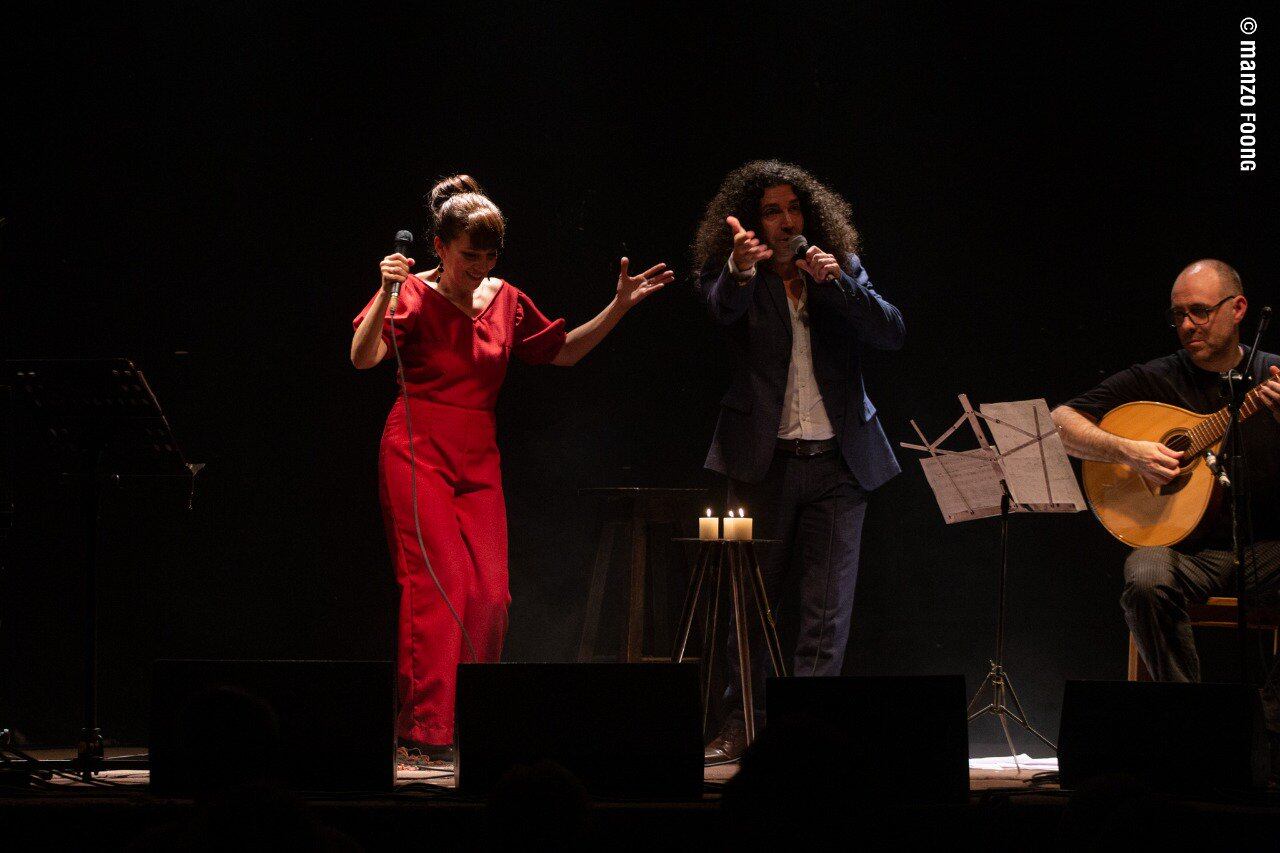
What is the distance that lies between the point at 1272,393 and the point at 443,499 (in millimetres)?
2786

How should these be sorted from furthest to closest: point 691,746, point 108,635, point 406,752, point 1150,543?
point 108,635
point 1150,543
point 406,752
point 691,746

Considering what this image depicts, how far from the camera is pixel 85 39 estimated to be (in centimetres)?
473

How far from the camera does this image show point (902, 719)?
113 inches

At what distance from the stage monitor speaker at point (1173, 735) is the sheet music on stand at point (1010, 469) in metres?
1.21

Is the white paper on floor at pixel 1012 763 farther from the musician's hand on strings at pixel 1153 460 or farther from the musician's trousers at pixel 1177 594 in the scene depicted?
the musician's hand on strings at pixel 1153 460

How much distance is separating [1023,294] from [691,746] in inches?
120

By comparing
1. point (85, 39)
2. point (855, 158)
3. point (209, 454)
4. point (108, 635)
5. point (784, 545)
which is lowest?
point (108, 635)

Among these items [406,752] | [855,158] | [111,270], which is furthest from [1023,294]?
[111,270]

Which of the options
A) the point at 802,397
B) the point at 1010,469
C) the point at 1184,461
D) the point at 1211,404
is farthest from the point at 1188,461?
the point at 802,397

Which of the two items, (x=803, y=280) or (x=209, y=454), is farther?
(x=209, y=454)

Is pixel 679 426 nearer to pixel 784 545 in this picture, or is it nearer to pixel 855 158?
pixel 784 545

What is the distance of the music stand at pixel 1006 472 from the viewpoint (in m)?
4.08

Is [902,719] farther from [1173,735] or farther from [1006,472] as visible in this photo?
[1006,472]

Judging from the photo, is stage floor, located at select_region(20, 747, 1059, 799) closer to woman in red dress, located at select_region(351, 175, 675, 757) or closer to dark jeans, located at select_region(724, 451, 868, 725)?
woman in red dress, located at select_region(351, 175, 675, 757)
